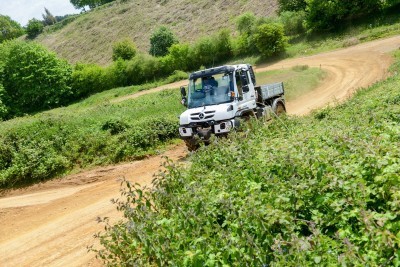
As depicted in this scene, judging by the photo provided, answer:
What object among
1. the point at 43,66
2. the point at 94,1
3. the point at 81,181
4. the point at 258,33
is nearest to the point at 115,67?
the point at 43,66

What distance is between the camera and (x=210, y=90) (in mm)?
12555

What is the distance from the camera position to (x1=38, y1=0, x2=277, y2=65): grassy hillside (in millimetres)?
64375

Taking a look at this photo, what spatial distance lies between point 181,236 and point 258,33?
116 ft

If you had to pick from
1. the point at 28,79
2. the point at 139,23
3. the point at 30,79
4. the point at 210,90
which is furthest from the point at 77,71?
the point at 210,90

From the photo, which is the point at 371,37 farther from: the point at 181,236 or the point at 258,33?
the point at 181,236

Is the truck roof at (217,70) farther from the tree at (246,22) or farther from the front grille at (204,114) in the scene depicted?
the tree at (246,22)

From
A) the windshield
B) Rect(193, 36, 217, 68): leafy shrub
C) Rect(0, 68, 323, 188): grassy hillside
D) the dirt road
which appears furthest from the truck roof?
Rect(193, 36, 217, 68): leafy shrub

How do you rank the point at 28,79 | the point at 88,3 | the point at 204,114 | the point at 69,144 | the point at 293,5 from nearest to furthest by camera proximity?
the point at 204,114
the point at 69,144
the point at 293,5
the point at 28,79
the point at 88,3

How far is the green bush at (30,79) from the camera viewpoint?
164 feet

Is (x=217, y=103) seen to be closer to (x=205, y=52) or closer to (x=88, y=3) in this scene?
(x=205, y=52)

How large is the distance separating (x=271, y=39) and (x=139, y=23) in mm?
52186

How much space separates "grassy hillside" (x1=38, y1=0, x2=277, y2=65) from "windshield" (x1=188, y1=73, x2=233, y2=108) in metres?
48.1

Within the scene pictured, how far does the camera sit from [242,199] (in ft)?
17.4

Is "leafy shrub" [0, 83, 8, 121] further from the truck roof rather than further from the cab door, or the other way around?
the cab door
